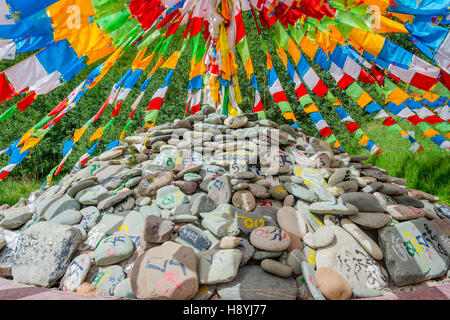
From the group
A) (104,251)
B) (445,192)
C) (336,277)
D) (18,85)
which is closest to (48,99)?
(18,85)

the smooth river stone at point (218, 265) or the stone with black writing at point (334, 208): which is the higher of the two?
the smooth river stone at point (218, 265)

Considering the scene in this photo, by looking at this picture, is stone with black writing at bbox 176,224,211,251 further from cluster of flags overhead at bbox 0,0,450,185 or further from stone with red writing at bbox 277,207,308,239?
cluster of flags overhead at bbox 0,0,450,185

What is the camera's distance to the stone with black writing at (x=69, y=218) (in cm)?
153

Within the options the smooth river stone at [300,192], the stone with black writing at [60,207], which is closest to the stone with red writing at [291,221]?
the smooth river stone at [300,192]

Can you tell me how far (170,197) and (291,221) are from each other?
0.73m

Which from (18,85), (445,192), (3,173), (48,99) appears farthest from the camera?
(48,99)

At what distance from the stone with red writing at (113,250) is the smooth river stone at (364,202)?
1.23 metres

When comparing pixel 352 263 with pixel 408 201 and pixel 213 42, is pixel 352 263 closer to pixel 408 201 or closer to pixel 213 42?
pixel 408 201

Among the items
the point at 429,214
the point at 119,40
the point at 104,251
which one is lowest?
the point at 429,214

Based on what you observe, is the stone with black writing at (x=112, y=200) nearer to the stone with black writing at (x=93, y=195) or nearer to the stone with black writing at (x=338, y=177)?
the stone with black writing at (x=93, y=195)

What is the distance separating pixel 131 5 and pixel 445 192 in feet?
10.1

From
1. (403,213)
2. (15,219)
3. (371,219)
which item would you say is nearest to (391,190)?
(403,213)

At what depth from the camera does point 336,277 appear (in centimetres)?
108
